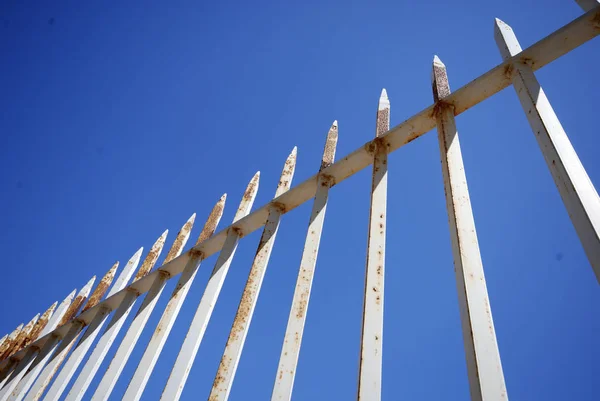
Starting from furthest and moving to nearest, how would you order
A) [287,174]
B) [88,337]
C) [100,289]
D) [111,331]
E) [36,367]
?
1. [100,289]
2. [36,367]
3. [88,337]
4. [111,331]
5. [287,174]

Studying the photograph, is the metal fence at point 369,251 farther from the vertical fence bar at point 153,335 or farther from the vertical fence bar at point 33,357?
the vertical fence bar at point 33,357

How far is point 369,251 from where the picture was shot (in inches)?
65.2

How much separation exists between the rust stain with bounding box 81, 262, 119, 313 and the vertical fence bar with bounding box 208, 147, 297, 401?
2.42m

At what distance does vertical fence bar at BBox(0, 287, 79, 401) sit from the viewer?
12.0ft

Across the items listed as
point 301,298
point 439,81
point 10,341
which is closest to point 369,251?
point 301,298

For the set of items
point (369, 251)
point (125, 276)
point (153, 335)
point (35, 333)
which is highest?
point (125, 276)

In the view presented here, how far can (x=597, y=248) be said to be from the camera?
3.38 feet

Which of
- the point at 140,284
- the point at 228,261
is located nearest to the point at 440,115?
the point at 228,261

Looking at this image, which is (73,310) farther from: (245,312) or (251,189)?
(245,312)

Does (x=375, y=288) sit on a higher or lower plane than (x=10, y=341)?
lower

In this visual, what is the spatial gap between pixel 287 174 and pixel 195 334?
123cm

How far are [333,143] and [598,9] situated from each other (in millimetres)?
1481

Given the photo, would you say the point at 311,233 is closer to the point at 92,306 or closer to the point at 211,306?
the point at 211,306

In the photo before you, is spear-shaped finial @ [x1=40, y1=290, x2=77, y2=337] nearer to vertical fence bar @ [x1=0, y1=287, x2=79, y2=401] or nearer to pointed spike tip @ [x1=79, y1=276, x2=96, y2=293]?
vertical fence bar @ [x1=0, y1=287, x2=79, y2=401]
